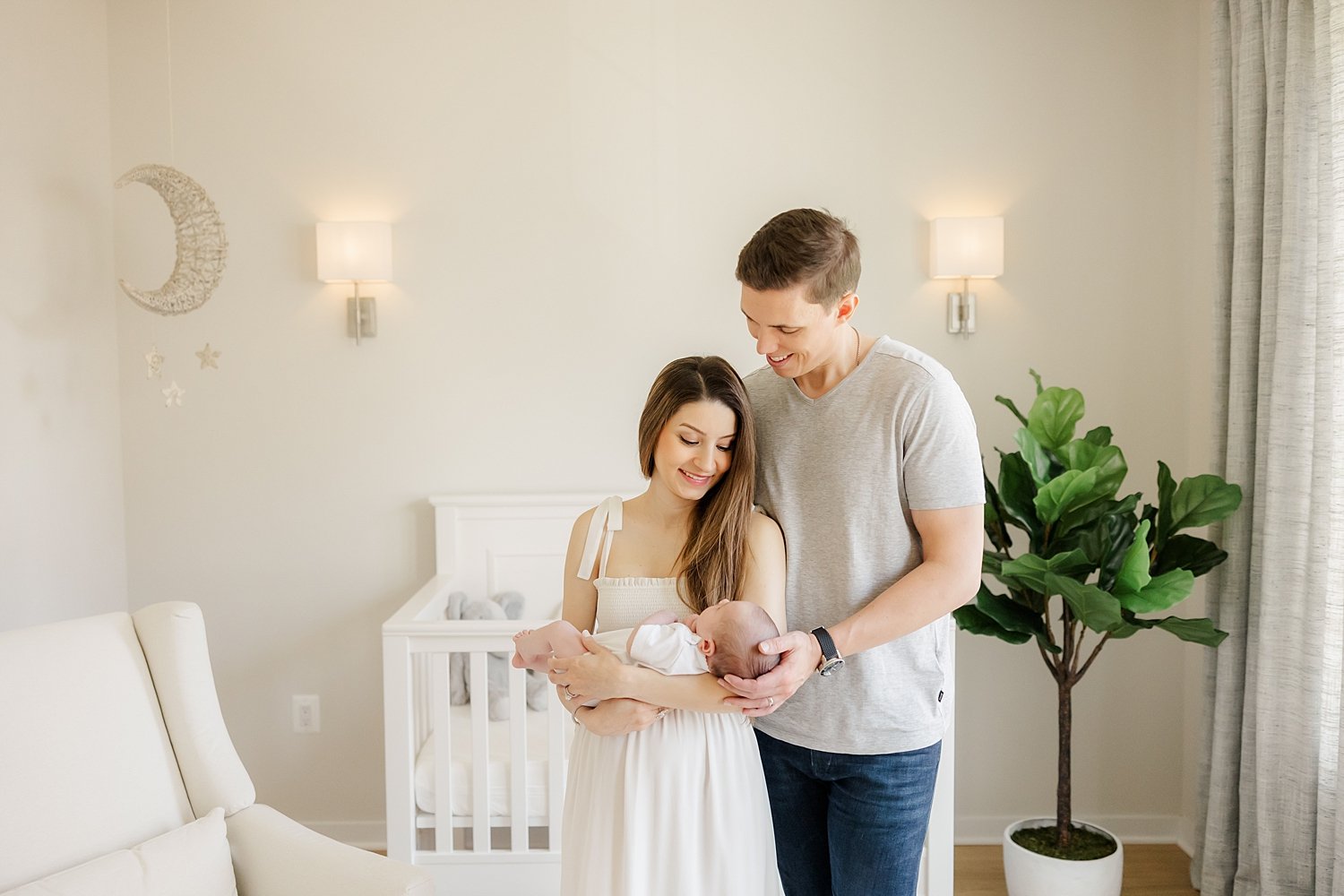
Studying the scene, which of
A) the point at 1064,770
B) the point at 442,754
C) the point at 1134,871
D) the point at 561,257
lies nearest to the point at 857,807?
the point at 442,754

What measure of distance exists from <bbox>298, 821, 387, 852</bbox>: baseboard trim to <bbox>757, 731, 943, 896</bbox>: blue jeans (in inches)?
78.2

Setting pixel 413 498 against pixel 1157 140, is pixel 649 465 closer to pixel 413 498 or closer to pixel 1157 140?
pixel 413 498

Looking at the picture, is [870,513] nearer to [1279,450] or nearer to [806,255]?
[806,255]

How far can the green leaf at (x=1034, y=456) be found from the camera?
253cm

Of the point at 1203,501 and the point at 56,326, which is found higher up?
the point at 56,326

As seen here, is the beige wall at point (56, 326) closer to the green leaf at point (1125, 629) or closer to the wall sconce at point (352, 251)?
the wall sconce at point (352, 251)

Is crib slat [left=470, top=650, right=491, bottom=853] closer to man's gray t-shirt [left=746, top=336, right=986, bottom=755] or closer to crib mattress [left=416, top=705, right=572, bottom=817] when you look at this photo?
crib mattress [left=416, top=705, right=572, bottom=817]

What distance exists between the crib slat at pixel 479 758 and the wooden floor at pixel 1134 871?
136cm

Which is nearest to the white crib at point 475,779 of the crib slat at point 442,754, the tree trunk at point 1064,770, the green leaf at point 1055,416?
the crib slat at point 442,754

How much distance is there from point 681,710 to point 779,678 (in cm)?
19

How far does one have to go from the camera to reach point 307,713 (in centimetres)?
309

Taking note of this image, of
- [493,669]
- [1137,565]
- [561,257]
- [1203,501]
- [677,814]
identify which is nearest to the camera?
[677,814]

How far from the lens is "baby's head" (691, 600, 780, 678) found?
1.29m

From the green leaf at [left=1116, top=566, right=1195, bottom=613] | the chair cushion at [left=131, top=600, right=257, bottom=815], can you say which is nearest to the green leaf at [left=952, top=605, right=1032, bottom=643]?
the green leaf at [left=1116, top=566, right=1195, bottom=613]
